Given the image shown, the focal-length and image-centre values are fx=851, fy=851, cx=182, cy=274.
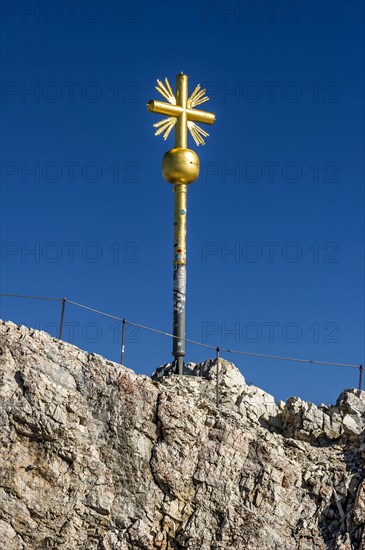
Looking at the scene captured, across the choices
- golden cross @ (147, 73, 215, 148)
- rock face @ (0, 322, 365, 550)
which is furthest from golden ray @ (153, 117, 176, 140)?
rock face @ (0, 322, 365, 550)

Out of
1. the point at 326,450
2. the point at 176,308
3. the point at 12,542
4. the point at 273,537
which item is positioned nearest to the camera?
the point at 12,542

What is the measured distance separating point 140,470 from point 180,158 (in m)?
10.6

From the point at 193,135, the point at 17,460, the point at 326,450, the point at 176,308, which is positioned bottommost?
the point at 17,460

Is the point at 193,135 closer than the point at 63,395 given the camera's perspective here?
No

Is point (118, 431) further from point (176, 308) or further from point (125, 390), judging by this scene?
point (176, 308)

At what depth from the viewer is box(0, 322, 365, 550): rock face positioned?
62.7 feet

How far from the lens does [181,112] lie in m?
27.3

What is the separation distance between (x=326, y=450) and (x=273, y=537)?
3257 mm

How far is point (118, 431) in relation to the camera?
66.1 ft

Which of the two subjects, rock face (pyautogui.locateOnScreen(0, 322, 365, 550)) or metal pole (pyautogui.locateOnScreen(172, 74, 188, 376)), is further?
metal pole (pyautogui.locateOnScreen(172, 74, 188, 376))

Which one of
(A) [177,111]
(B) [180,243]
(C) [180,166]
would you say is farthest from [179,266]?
(A) [177,111]

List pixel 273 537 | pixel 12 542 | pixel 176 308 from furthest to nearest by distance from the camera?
pixel 176 308 → pixel 273 537 → pixel 12 542

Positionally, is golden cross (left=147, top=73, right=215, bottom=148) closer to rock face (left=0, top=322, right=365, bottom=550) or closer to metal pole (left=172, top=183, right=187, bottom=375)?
metal pole (left=172, top=183, right=187, bottom=375)

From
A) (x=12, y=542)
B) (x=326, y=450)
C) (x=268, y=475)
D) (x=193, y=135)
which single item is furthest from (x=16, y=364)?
(x=193, y=135)
